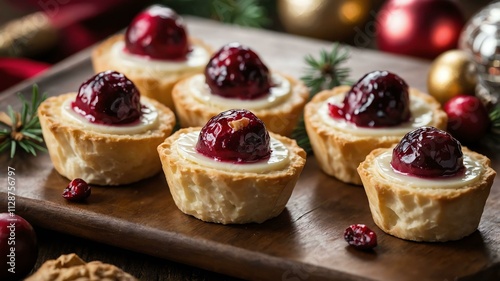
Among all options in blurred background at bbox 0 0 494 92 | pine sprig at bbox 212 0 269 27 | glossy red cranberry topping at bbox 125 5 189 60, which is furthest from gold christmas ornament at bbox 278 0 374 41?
glossy red cranberry topping at bbox 125 5 189 60

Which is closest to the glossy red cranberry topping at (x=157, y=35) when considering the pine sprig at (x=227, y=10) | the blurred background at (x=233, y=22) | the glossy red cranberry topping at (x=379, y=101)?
the blurred background at (x=233, y=22)

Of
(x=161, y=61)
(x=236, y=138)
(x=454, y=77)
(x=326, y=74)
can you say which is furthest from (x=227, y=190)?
(x=454, y=77)

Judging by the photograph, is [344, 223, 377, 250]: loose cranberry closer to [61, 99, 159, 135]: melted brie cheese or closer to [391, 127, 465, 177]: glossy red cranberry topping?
[391, 127, 465, 177]: glossy red cranberry topping

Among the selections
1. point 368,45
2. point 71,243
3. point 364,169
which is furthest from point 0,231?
point 368,45

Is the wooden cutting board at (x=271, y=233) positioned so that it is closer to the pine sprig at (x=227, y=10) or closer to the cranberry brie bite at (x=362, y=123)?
the cranberry brie bite at (x=362, y=123)

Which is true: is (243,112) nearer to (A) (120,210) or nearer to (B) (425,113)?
(A) (120,210)

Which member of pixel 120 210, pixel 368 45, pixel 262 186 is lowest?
pixel 368 45
